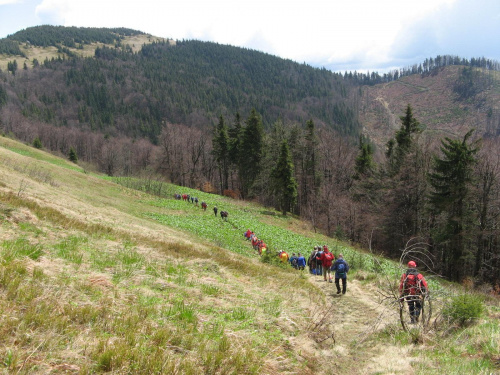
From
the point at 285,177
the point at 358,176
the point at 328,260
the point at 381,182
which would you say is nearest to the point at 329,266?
the point at 328,260

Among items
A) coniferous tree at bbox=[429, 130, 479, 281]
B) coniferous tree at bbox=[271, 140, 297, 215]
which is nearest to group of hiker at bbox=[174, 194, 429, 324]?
coniferous tree at bbox=[429, 130, 479, 281]

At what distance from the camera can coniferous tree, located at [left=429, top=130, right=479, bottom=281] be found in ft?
79.4

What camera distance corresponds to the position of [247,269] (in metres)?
12.3

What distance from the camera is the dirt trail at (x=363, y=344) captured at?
19.1 feet

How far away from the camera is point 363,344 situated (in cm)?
722

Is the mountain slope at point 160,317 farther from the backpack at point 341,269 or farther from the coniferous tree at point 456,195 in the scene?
the coniferous tree at point 456,195

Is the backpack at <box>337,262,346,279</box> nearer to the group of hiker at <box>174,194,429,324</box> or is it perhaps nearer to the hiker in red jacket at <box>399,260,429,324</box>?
the group of hiker at <box>174,194,429,324</box>

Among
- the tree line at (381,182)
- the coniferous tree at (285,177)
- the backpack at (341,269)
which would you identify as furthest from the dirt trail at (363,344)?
the coniferous tree at (285,177)

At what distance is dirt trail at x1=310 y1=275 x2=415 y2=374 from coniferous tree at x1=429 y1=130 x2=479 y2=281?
1830 cm

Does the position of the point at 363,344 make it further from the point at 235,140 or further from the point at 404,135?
the point at 235,140

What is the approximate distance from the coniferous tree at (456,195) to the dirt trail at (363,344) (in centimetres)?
1830

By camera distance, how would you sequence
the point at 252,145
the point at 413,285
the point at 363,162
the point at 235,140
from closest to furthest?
the point at 413,285 → the point at 363,162 → the point at 252,145 → the point at 235,140

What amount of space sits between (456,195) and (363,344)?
74.9 feet

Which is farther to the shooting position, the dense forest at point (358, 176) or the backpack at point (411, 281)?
the dense forest at point (358, 176)
